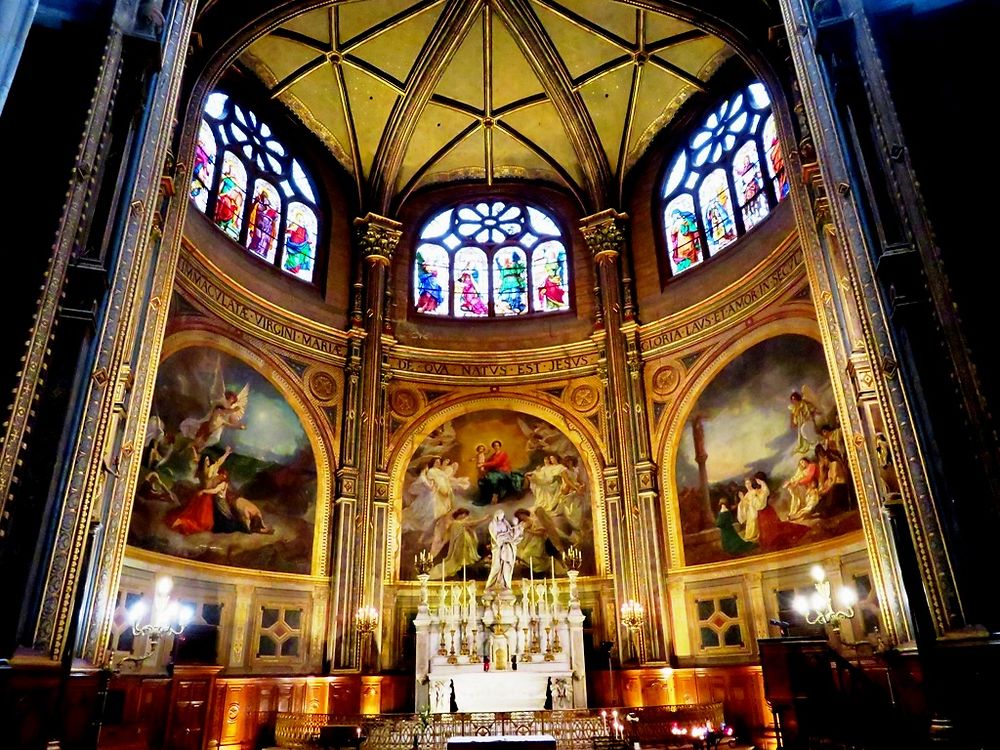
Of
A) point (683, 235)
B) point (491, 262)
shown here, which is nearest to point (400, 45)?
point (491, 262)

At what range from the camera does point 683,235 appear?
72.0 feet

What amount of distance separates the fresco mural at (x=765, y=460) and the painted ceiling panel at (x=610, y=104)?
887cm

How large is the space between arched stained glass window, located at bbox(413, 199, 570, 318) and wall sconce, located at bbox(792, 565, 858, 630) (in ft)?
38.7

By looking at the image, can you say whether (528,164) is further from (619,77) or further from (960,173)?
(960,173)

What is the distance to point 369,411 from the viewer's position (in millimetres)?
20859

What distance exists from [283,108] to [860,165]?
18.0 meters

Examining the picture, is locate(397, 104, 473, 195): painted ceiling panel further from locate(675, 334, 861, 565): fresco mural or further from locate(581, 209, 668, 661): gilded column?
locate(675, 334, 861, 565): fresco mural

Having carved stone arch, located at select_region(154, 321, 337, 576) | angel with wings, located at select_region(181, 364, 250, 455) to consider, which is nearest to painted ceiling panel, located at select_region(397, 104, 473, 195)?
carved stone arch, located at select_region(154, 321, 337, 576)

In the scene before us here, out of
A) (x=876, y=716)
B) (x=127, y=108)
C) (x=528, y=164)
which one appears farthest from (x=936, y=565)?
(x=528, y=164)

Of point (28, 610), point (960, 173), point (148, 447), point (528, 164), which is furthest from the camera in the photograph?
point (528, 164)

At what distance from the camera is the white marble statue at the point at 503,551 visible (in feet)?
64.0

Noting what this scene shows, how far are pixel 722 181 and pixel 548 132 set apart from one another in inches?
241

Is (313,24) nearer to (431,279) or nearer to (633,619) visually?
(431,279)

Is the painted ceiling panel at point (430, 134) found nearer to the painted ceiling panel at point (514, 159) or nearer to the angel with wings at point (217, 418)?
the painted ceiling panel at point (514, 159)
